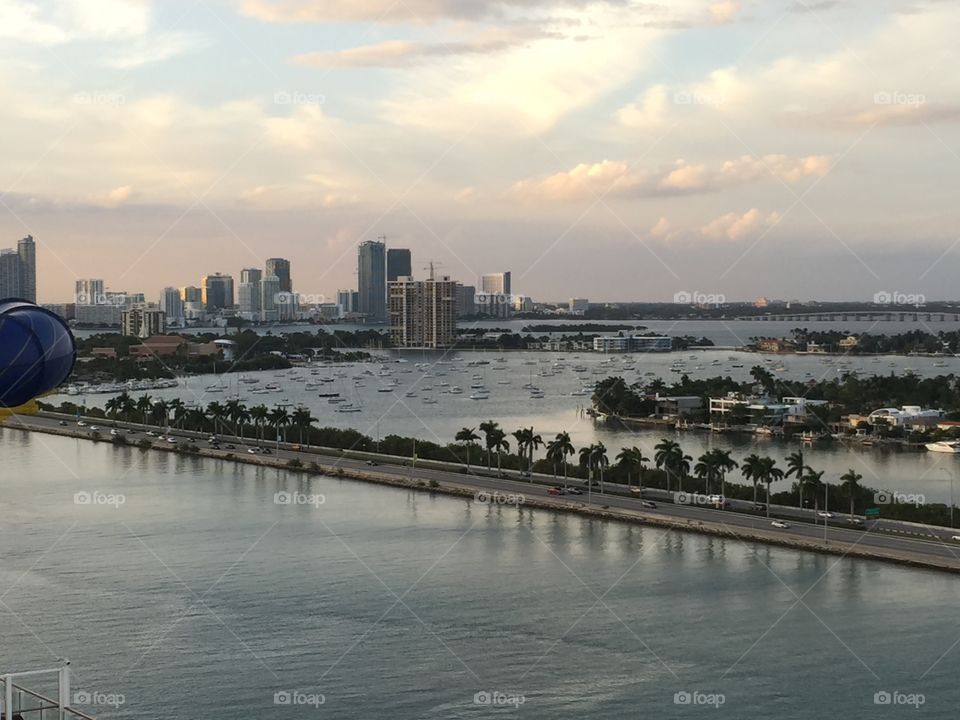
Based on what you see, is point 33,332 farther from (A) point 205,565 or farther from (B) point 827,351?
(B) point 827,351

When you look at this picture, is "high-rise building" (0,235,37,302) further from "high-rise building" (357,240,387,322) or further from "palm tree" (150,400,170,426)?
"high-rise building" (357,240,387,322)

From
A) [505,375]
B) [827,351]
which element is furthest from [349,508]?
[827,351]
